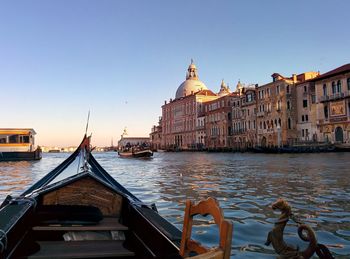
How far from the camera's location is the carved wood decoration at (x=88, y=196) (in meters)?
4.20

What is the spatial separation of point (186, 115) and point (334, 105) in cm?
3747

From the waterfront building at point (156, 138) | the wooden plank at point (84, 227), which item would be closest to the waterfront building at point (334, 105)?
the wooden plank at point (84, 227)

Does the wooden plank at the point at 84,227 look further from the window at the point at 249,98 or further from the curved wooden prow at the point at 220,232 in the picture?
the window at the point at 249,98

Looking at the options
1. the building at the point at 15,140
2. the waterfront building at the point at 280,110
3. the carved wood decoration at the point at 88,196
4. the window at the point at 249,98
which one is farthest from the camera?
the window at the point at 249,98

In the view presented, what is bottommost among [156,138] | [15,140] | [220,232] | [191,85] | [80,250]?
[80,250]

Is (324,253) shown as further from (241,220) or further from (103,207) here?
(241,220)

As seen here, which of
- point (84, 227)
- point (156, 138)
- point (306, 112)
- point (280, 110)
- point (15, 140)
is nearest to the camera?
point (84, 227)

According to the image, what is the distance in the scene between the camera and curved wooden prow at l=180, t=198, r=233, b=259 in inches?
57.4

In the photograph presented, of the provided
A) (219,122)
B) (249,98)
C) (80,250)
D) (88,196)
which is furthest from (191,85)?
(80,250)

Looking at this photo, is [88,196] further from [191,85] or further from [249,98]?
[191,85]

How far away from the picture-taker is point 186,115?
227ft

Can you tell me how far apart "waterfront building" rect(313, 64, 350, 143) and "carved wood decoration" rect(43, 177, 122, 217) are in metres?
32.6

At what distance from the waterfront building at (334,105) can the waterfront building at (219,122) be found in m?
17.9

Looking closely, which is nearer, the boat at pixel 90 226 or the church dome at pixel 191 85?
the boat at pixel 90 226
